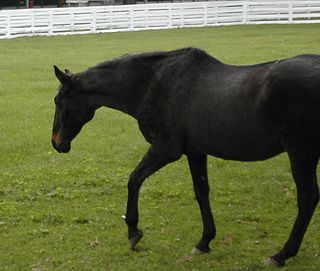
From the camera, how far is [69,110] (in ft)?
21.8

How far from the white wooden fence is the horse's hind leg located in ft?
97.1

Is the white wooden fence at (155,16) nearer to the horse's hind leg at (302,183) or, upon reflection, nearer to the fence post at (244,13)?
the fence post at (244,13)

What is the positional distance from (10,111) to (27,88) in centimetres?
318

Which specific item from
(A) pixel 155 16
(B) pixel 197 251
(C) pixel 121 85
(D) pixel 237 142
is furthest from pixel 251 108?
(A) pixel 155 16

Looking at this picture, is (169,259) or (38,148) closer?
(169,259)

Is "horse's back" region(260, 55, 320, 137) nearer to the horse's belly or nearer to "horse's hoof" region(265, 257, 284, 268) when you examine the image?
the horse's belly

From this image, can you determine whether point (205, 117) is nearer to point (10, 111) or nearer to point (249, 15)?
point (10, 111)

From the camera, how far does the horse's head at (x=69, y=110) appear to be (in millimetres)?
6590

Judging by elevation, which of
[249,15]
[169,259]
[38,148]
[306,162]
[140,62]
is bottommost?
[249,15]

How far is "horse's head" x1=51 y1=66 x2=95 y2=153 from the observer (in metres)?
6.59

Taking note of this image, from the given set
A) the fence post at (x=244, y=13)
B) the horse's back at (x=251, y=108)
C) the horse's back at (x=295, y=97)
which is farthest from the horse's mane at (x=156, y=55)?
the fence post at (x=244, y=13)

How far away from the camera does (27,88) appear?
57.2ft

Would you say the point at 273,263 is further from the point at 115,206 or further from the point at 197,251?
the point at 115,206

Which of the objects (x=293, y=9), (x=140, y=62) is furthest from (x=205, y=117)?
(x=293, y=9)
